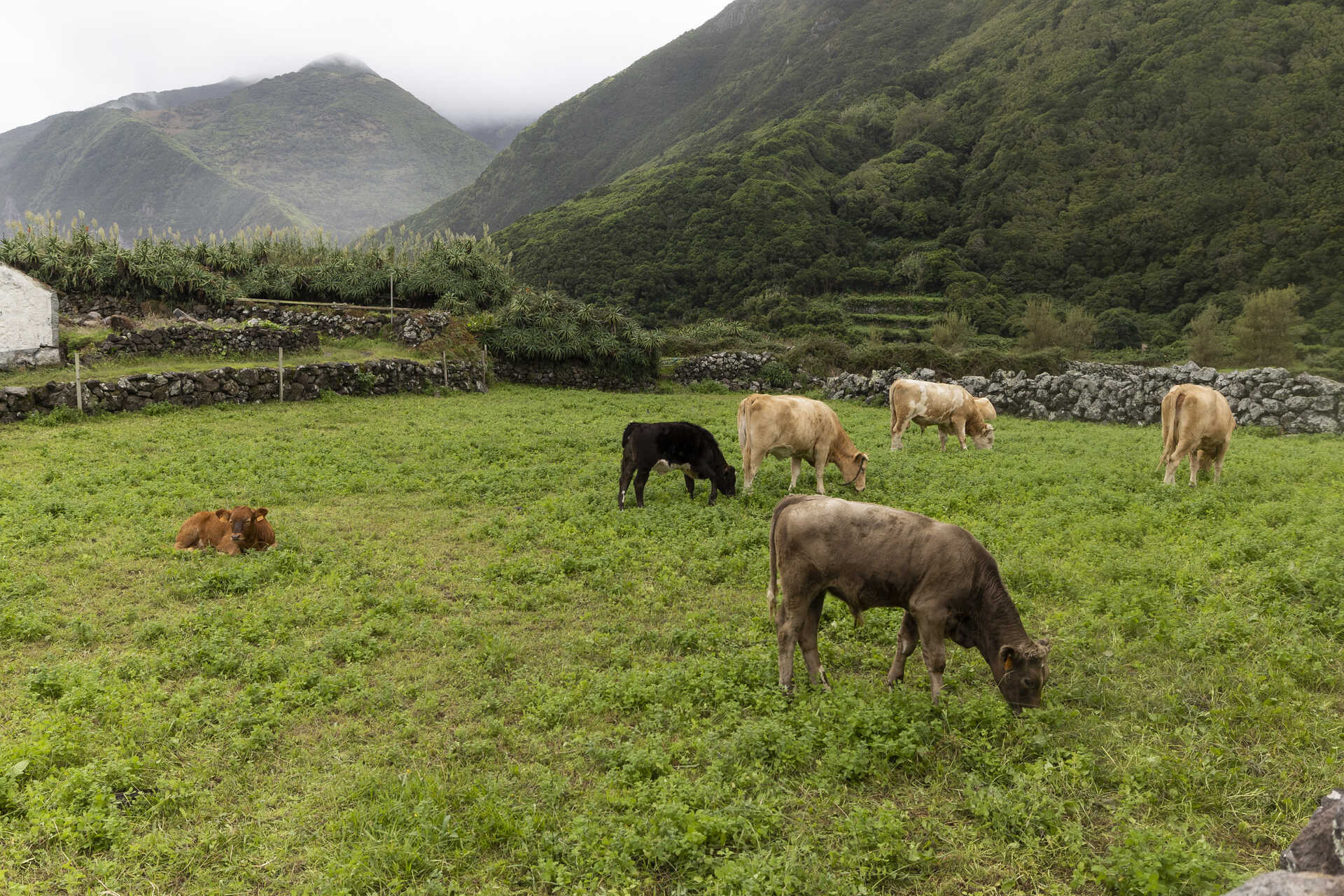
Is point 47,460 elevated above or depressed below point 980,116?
below

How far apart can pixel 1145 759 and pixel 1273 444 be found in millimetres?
17756

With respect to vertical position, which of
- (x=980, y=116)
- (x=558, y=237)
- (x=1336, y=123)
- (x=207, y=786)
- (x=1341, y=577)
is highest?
(x=980, y=116)

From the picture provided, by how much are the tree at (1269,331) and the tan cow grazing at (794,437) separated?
118 feet

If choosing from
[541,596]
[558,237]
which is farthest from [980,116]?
[541,596]

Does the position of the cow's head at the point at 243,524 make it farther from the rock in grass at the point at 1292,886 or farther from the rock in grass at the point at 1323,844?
the rock in grass at the point at 1323,844

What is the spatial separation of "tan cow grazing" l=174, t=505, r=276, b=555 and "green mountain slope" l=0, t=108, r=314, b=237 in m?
152

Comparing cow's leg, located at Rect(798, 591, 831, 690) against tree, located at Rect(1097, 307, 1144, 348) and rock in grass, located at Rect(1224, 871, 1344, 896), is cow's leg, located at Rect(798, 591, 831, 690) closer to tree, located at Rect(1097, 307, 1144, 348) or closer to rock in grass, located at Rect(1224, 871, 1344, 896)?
rock in grass, located at Rect(1224, 871, 1344, 896)

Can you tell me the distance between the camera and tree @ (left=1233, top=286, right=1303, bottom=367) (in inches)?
1353

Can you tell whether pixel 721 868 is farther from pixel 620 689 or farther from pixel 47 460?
pixel 47 460

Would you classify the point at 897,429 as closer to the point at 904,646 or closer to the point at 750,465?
the point at 750,465

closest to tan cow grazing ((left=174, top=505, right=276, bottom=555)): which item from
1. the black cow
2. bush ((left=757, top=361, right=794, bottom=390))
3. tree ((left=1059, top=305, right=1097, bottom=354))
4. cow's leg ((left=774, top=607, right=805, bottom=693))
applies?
the black cow

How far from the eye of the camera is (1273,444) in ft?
54.9

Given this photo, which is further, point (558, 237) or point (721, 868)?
point (558, 237)

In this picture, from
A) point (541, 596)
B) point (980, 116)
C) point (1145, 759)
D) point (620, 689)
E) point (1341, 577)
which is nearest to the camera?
point (1145, 759)
